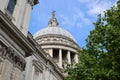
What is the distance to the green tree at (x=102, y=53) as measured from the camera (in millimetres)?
14867

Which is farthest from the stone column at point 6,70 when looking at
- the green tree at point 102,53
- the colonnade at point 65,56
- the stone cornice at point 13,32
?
the colonnade at point 65,56

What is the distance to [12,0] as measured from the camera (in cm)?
2153

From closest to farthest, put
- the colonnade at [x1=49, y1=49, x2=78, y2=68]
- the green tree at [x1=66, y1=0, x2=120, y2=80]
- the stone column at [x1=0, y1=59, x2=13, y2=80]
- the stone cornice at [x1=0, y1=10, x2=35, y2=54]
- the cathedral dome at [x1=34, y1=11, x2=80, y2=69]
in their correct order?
the green tree at [x1=66, y1=0, x2=120, y2=80]
the stone column at [x1=0, y1=59, x2=13, y2=80]
the stone cornice at [x1=0, y1=10, x2=35, y2=54]
the colonnade at [x1=49, y1=49, x2=78, y2=68]
the cathedral dome at [x1=34, y1=11, x2=80, y2=69]

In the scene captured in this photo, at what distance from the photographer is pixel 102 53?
16.0 metres

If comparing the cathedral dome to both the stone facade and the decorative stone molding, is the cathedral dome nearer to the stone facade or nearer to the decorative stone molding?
the decorative stone molding

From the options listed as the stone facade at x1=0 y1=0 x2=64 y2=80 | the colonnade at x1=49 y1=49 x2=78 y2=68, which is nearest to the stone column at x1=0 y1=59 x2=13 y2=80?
the stone facade at x1=0 y1=0 x2=64 y2=80

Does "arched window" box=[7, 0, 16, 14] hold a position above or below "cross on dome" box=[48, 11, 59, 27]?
below

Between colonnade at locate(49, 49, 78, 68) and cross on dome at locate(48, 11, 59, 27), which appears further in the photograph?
cross on dome at locate(48, 11, 59, 27)

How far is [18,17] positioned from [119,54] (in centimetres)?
982

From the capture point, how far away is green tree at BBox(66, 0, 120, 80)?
1487 centimetres

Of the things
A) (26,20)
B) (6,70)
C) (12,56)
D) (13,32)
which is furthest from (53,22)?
(6,70)

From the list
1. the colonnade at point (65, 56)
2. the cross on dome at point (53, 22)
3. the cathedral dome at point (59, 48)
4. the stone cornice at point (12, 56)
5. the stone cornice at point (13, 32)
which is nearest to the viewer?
the stone cornice at point (12, 56)

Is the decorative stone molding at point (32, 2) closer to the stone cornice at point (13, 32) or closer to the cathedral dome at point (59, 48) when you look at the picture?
the stone cornice at point (13, 32)

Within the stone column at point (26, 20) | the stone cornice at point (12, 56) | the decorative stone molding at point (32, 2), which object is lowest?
the stone cornice at point (12, 56)
